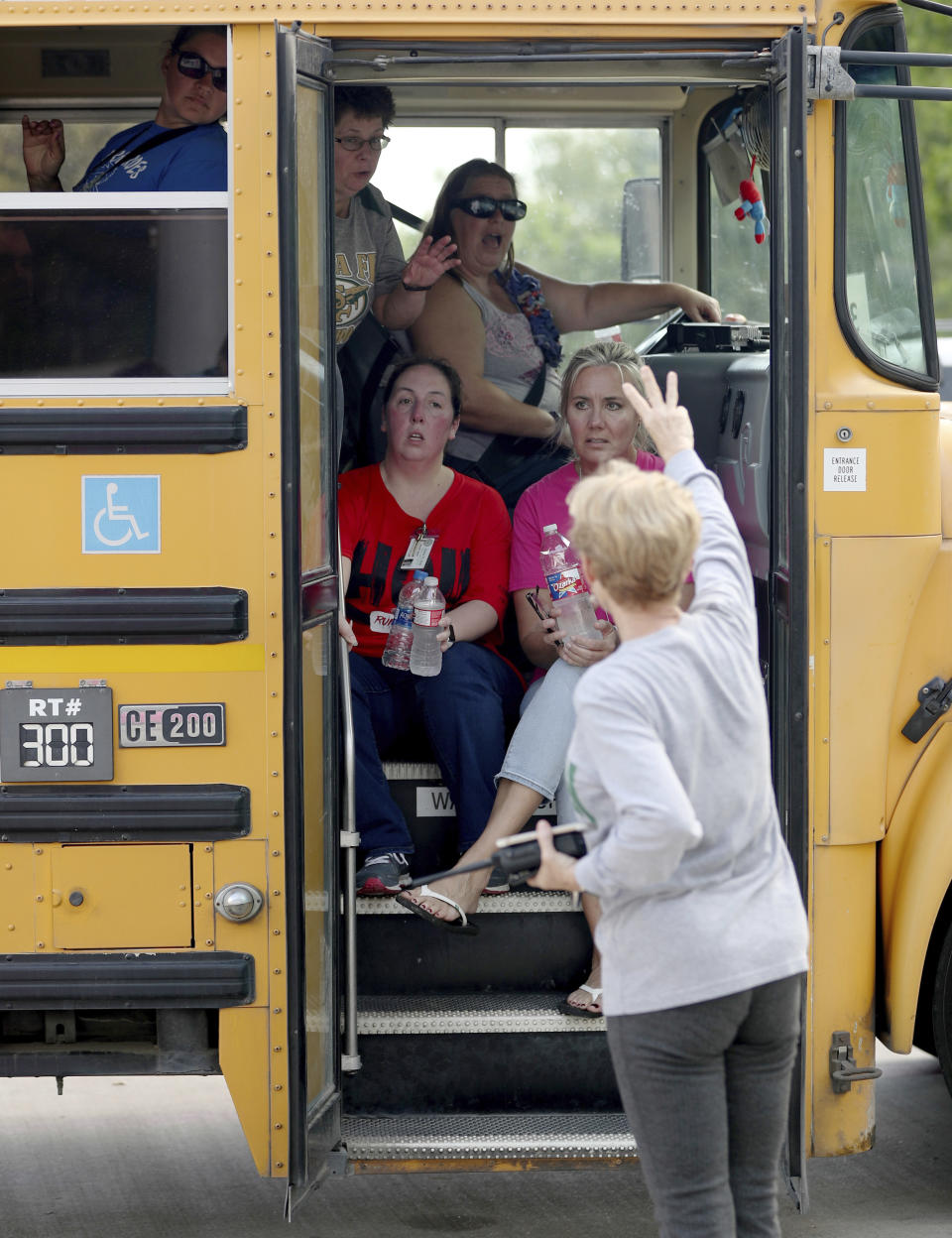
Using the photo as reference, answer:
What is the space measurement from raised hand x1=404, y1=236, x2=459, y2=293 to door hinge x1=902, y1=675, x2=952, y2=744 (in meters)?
1.57

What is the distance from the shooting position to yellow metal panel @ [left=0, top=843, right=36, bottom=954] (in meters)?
2.69

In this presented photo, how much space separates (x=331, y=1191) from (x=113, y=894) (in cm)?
119

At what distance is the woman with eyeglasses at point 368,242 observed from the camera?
337 cm

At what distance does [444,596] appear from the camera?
350 centimetres

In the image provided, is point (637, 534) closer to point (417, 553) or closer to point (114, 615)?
point (114, 615)

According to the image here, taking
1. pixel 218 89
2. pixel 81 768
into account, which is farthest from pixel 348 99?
pixel 81 768

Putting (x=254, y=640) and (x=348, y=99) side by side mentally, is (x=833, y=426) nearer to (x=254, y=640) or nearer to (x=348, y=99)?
(x=254, y=640)

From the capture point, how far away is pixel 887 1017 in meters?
2.86

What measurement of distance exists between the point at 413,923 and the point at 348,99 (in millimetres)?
1885

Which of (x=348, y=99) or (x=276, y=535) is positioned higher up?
(x=348, y=99)

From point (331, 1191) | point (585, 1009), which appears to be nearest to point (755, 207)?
point (585, 1009)

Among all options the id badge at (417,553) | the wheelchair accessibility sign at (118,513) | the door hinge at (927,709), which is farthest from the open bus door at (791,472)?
the wheelchair accessibility sign at (118,513)

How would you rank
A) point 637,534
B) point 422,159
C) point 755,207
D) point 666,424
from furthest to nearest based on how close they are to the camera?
point 422,159 < point 755,207 < point 666,424 < point 637,534

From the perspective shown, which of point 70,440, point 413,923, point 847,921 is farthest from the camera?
point 413,923
